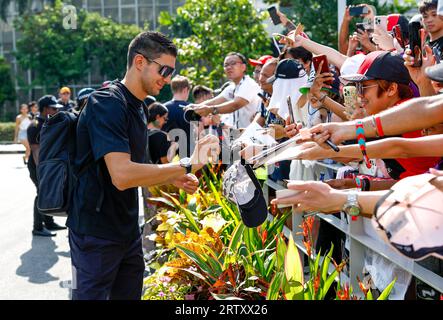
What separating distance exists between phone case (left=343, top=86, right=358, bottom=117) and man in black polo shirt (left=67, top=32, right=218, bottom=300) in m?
0.87

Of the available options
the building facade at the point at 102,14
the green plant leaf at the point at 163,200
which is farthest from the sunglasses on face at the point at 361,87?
the building facade at the point at 102,14

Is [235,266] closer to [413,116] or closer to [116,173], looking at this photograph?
[116,173]

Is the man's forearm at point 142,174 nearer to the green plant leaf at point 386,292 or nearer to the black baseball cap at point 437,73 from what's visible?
the green plant leaf at point 386,292

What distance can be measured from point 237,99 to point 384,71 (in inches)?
174

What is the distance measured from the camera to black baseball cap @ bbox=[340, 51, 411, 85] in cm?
385

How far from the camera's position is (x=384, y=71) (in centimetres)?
385

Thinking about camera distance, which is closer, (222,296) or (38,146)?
(222,296)

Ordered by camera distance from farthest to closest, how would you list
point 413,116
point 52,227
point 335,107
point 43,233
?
1. point 52,227
2. point 43,233
3. point 335,107
4. point 413,116

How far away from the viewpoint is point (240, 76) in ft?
28.3

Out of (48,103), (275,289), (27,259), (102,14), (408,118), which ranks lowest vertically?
(27,259)

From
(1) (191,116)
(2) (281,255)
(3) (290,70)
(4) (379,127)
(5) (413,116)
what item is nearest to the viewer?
(5) (413,116)

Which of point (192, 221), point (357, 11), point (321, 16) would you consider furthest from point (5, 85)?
point (192, 221)

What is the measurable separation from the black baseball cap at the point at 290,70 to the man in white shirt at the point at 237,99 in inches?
78.2

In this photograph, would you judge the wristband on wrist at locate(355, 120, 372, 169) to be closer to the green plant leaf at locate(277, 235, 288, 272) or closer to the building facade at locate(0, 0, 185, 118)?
the green plant leaf at locate(277, 235, 288, 272)
